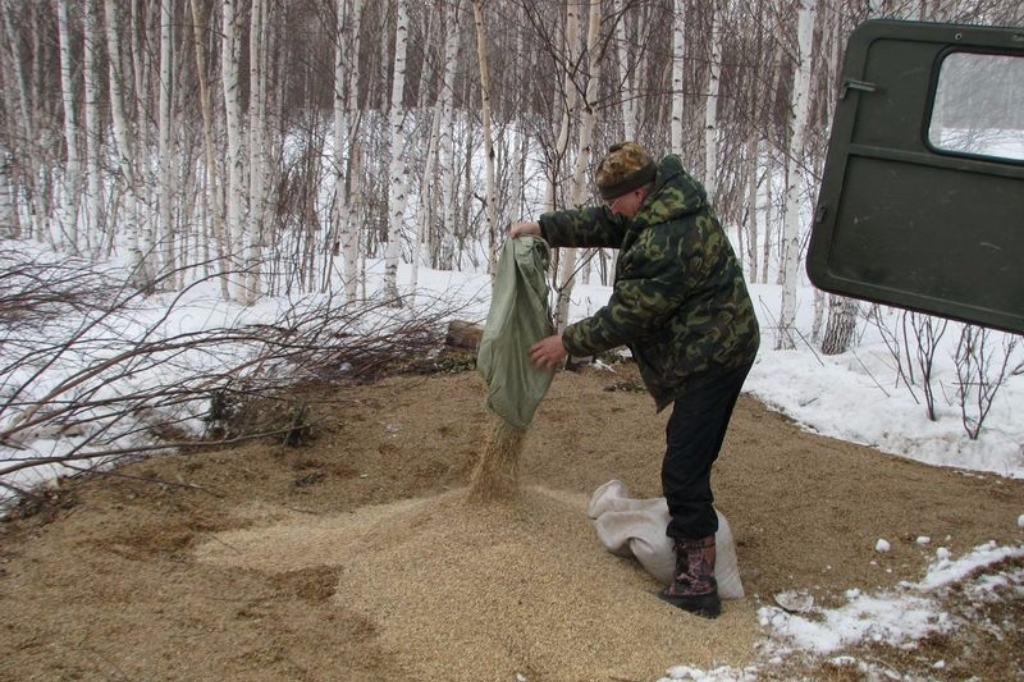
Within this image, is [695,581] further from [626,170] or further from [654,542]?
[626,170]

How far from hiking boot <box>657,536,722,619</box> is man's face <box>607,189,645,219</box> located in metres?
1.30

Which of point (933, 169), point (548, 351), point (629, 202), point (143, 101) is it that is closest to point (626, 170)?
point (629, 202)

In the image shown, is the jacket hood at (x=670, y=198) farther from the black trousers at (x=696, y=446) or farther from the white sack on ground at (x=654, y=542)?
the white sack on ground at (x=654, y=542)

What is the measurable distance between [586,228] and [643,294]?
0.66m

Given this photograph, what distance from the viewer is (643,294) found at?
2.92 meters

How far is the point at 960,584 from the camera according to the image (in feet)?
11.1

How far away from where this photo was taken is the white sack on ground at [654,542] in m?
3.28

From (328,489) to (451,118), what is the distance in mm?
7548

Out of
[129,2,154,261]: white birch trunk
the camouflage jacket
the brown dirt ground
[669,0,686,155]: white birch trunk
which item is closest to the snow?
the brown dirt ground

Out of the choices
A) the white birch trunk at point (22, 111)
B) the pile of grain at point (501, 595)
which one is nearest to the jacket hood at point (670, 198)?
the pile of grain at point (501, 595)

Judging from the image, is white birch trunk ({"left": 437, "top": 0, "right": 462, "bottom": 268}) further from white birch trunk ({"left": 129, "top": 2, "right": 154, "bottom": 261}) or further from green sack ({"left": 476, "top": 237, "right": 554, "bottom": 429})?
green sack ({"left": 476, "top": 237, "right": 554, "bottom": 429})

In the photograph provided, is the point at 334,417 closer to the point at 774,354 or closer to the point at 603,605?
the point at 603,605

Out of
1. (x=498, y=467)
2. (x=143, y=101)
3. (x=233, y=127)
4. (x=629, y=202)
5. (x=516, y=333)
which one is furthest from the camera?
(x=143, y=101)

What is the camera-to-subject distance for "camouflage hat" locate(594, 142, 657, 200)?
3008 millimetres
